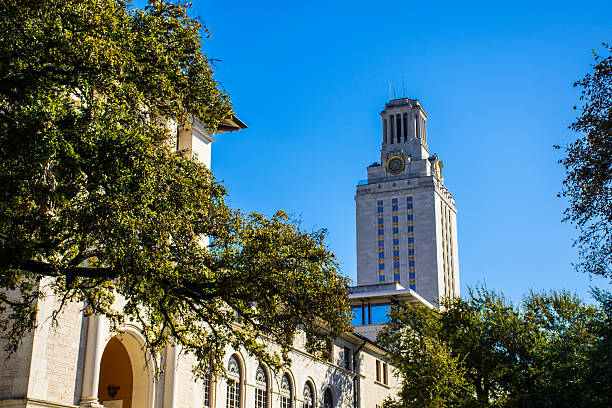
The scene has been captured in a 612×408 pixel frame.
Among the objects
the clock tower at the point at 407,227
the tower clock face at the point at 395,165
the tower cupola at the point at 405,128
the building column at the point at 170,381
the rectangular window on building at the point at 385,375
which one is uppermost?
the tower cupola at the point at 405,128

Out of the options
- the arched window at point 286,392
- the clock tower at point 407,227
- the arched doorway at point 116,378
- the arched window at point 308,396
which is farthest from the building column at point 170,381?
the clock tower at point 407,227

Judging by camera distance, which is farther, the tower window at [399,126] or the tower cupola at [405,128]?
the tower window at [399,126]

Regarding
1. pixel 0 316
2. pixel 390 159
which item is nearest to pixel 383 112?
pixel 390 159

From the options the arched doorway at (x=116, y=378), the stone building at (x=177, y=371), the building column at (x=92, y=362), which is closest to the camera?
the stone building at (x=177, y=371)

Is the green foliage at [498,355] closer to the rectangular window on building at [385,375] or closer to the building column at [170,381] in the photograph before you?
the rectangular window on building at [385,375]

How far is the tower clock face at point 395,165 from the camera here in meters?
165

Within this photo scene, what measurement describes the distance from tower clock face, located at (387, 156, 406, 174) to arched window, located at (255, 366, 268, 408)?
12934cm

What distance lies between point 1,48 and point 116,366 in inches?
783

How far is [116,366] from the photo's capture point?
101ft

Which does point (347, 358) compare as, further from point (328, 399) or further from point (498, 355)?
point (498, 355)

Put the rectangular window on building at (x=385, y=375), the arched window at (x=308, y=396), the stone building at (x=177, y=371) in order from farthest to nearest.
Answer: the rectangular window on building at (x=385, y=375), the arched window at (x=308, y=396), the stone building at (x=177, y=371)

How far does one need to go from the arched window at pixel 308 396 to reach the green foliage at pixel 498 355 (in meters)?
5.36

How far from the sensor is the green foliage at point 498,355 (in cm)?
3875

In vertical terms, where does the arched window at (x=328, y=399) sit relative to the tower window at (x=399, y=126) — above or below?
below
